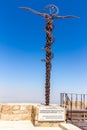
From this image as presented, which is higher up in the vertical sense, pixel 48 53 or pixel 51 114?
pixel 48 53

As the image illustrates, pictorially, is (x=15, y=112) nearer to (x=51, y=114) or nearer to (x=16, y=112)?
(x=16, y=112)

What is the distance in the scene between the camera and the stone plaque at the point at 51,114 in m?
11.4

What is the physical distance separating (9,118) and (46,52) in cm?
368

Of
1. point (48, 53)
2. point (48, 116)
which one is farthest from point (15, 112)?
point (48, 53)

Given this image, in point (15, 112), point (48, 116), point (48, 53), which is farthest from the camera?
point (15, 112)

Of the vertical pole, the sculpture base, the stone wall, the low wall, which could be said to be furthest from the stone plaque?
the stone wall

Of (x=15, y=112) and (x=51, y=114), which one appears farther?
(x=15, y=112)

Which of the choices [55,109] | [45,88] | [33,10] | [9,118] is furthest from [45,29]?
[9,118]

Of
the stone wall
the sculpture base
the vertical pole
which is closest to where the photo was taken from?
the sculpture base

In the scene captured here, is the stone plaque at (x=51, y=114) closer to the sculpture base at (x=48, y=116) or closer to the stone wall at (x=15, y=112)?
the sculpture base at (x=48, y=116)

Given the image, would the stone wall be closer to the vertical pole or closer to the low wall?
the low wall

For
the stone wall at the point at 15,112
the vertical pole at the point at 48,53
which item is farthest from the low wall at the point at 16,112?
the vertical pole at the point at 48,53

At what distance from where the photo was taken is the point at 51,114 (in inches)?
452

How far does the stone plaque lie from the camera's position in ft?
37.5
